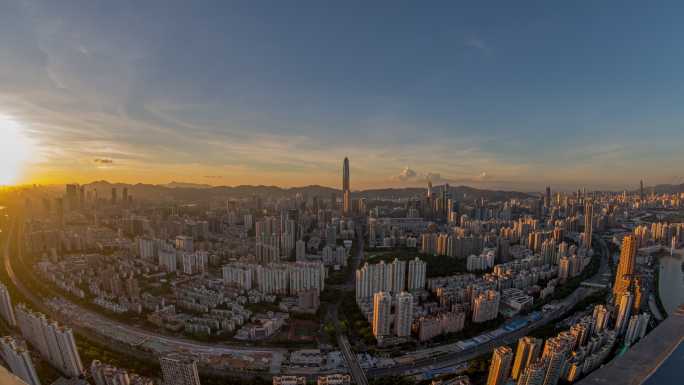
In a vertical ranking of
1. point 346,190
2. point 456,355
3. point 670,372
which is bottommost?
point 456,355

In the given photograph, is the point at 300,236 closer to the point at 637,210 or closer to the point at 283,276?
the point at 283,276

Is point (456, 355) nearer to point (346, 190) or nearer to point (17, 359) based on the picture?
point (17, 359)

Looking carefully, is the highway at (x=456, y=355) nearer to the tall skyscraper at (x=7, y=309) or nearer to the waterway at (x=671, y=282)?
the waterway at (x=671, y=282)

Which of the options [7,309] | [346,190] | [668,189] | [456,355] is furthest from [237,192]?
[668,189]

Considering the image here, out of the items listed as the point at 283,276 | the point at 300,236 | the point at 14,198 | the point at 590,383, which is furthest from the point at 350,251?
the point at 14,198

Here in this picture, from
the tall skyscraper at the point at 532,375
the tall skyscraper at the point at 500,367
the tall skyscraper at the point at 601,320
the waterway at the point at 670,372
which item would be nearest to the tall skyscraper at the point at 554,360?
the tall skyscraper at the point at 532,375

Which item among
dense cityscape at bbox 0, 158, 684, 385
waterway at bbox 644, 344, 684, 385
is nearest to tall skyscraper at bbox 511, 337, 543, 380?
dense cityscape at bbox 0, 158, 684, 385
